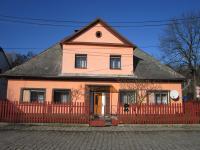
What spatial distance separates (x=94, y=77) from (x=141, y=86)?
3992mm

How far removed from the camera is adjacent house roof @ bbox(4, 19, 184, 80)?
74.3 ft

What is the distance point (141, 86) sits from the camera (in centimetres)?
2277

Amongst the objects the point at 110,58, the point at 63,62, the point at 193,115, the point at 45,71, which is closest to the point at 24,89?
the point at 45,71

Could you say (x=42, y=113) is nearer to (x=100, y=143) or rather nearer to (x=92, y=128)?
Answer: (x=92, y=128)

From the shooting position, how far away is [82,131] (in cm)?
1554

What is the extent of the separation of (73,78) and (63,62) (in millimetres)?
1622

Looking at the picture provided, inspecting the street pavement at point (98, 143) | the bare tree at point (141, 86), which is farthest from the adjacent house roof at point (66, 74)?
the street pavement at point (98, 143)

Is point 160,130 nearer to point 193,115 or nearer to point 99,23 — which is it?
point 193,115

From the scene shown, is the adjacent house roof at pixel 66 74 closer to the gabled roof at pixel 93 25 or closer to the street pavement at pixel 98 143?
the gabled roof at pixel 93 25

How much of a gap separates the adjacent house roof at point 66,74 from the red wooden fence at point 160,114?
5.33m

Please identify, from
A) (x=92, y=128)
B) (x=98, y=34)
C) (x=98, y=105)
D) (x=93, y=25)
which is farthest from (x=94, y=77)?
(x=92, y=128)

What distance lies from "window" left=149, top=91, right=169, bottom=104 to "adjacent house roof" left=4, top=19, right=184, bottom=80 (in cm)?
134

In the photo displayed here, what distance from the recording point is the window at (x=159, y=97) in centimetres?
2341

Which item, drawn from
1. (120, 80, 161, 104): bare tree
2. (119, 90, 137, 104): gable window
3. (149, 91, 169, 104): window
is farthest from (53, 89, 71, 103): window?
(149, 91, 169, 104): window
